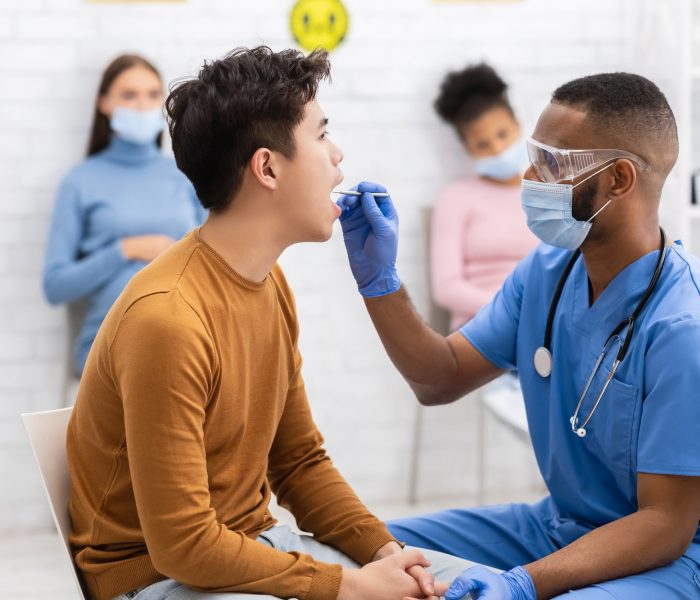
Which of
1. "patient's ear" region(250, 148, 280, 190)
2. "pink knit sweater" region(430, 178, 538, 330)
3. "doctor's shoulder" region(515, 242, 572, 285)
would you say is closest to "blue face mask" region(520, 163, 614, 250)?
"doctor's shoulder" region(515, 242, 572, 285)

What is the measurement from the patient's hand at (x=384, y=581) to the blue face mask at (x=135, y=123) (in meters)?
1.86

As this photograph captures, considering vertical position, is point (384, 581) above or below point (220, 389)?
below

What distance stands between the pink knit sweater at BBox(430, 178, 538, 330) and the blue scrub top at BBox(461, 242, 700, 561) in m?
1.30

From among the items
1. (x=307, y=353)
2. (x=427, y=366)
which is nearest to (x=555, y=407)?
(x=427, y=366)

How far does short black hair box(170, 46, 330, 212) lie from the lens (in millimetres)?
1428

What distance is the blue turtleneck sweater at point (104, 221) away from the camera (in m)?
2.98

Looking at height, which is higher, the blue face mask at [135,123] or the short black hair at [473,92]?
the short black hair at [473,92]

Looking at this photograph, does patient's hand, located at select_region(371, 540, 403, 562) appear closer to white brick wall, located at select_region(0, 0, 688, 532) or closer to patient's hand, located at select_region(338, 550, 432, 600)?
patient's hand, located at select_region(338, 550, 432, 600)

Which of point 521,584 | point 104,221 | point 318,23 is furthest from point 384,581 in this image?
point 318,23

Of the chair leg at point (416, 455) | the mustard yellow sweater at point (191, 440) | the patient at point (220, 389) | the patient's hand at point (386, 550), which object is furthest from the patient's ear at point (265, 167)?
the chair leg at point (416, 455)

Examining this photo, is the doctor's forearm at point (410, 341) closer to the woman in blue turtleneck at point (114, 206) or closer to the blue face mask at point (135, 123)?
the woman in blue turtleneck at point (114, 206)

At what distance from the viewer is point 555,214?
65.5 inches

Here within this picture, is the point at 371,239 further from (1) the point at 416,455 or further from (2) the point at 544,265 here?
(1) the point at 416,455

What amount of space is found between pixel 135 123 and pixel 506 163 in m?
1.15
